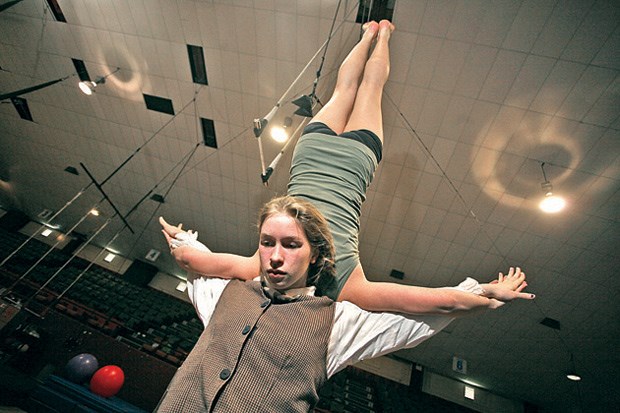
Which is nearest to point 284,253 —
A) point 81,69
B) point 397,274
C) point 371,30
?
point 371,30

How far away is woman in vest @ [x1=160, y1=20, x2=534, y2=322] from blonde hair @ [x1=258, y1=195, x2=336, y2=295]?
0.06 meters

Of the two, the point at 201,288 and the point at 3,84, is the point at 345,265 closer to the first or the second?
the point at 201,288

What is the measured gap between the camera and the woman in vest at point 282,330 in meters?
0.90

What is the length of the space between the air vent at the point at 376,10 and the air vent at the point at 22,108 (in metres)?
7.59

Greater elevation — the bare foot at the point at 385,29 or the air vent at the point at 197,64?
the air vent at the point at 197,64

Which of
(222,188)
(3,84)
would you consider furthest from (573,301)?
(3,84)

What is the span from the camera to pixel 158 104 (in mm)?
4715

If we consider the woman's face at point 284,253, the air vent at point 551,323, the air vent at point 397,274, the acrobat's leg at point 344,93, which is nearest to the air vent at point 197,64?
the acrobat's leg at point 344,93

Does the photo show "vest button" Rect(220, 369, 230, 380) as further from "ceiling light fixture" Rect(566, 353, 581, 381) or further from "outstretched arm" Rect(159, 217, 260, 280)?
"ceiling light fixture" Rect(566, 353, 581, 381)

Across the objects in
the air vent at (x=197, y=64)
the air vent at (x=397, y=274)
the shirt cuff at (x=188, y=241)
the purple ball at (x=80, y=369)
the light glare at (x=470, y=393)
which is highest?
the air vent at (x=197, y=64)

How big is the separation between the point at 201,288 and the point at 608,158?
15.6 feet

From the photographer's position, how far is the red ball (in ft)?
12.0

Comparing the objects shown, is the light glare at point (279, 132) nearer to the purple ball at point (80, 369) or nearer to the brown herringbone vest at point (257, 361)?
the brown herringbone vest at point (257, 361)

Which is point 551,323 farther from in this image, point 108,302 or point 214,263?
point 108,302
